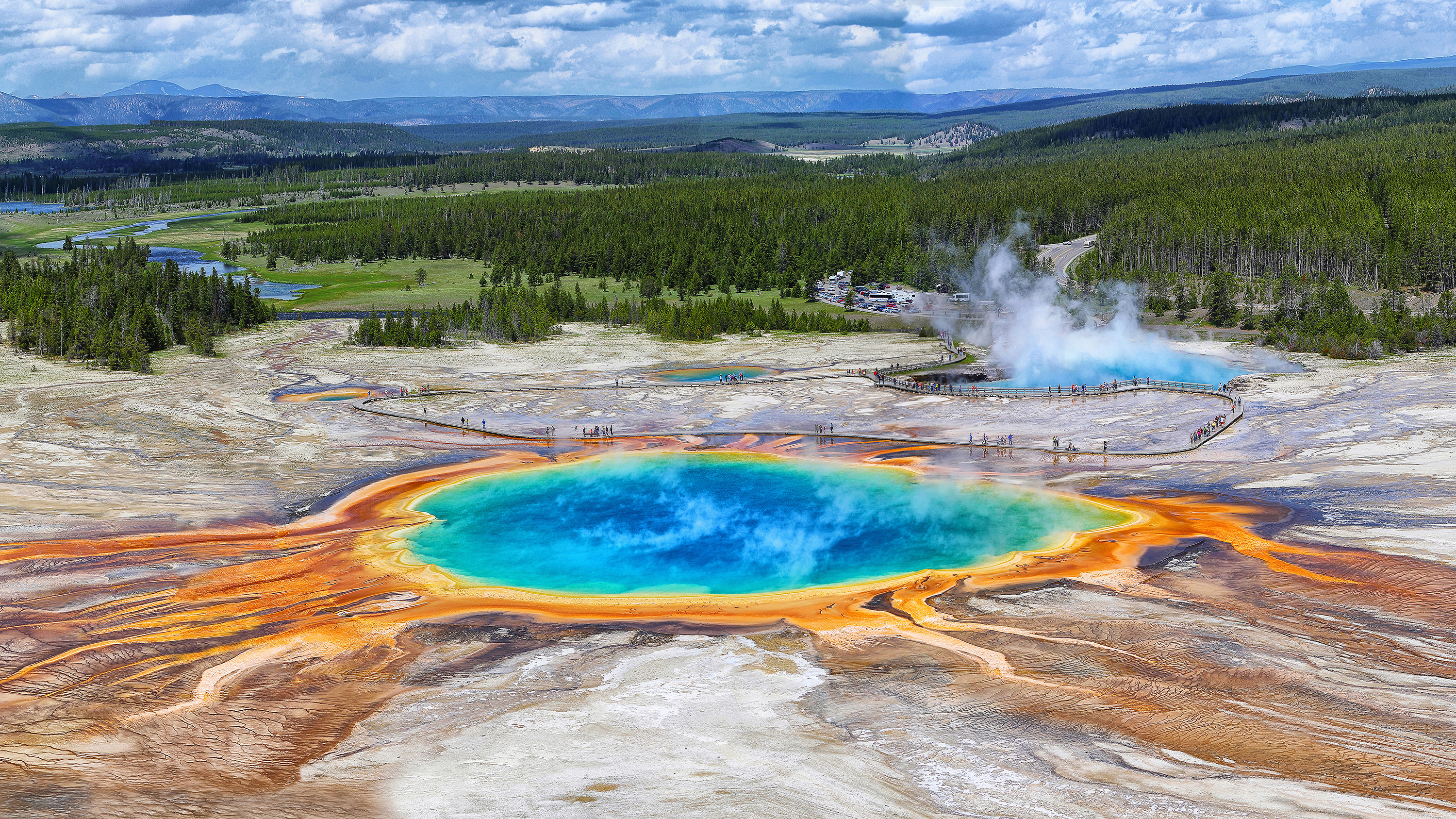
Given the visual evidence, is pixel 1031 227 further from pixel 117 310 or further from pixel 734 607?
pixel 734 607

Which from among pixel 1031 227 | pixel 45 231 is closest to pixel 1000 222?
pixel 1031 227

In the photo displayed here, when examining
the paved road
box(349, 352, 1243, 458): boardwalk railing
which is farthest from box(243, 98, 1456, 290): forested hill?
box(349, 352, 1243, 458): boardwalk railing

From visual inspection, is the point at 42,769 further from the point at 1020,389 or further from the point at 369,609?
the point at 1020,389

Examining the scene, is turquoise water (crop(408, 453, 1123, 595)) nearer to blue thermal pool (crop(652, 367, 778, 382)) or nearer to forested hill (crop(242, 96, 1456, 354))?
blue thermal pool (crop(652, 367, 778, 382))

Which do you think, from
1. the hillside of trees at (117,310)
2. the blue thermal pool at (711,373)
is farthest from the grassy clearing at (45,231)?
the blue thermal pool at (711,373)

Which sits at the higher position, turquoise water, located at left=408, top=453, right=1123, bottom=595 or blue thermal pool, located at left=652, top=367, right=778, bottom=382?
blue thermal pool, located at left=652, top=367, right=778, bottom=382

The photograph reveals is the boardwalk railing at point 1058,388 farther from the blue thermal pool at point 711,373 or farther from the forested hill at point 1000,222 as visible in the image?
the forested hill at point 1000,222
